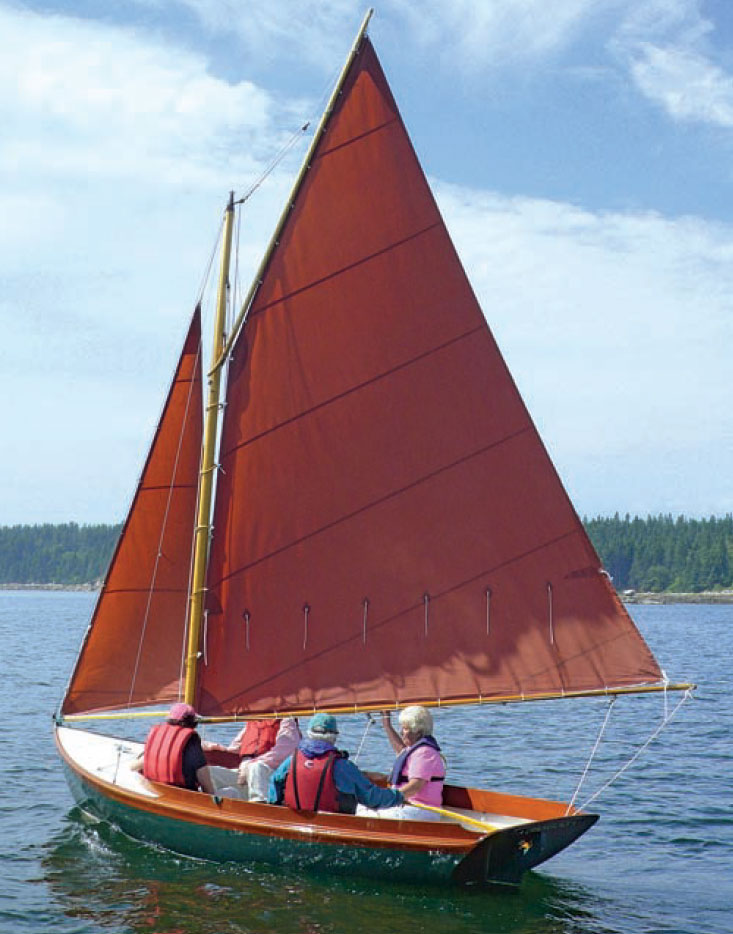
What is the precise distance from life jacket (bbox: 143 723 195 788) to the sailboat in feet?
0.79

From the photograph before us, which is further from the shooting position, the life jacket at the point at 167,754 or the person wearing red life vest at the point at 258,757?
the person wearing red life vest at the point at 258,757

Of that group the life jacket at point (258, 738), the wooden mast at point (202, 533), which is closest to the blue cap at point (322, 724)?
the life jacket at point (258, 738)

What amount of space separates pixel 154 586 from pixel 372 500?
3.70m

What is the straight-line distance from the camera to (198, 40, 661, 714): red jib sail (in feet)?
46.7

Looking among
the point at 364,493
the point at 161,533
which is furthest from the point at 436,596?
the point at 161,533

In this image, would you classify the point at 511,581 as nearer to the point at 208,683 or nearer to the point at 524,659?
the point at 524,659

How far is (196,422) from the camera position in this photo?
51.5 ft

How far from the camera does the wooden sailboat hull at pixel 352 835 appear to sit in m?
12.2

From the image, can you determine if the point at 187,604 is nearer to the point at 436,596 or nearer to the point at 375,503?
the point at 375,503

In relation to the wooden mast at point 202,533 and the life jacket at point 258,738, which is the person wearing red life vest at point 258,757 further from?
the wooden mast at point 202,533

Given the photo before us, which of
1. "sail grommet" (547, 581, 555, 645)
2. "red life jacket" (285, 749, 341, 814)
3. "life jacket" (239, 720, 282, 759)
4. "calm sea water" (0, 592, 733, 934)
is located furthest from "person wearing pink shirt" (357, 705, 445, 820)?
"life jacket" (239, 720, 282, 759)

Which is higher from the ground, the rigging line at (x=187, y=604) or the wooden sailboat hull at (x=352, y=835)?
the rigging line at (x=187, y=604)

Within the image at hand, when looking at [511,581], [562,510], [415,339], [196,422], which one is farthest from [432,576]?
[196,422]

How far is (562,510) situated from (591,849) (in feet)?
16.6
